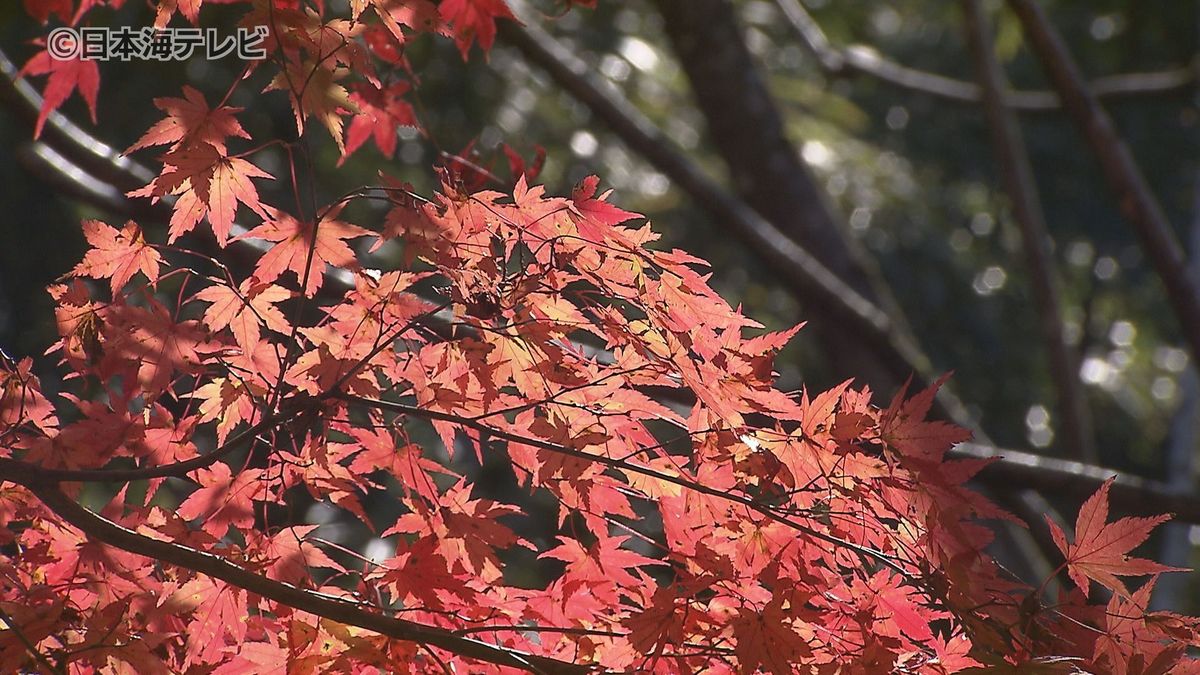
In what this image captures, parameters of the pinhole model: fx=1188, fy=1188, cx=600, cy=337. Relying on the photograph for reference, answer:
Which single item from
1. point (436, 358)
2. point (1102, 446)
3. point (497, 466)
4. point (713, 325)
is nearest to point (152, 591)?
point (436, 358)

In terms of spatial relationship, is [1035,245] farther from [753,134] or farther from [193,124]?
[193,124]

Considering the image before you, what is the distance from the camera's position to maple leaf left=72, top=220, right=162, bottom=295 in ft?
4.31

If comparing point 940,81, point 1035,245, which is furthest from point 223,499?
point 940,81

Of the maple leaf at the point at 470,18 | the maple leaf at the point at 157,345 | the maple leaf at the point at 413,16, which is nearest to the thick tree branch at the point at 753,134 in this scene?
the maple leaf at the point at 470,18

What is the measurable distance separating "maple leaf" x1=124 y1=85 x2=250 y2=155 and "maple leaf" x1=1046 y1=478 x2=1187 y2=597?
94cm

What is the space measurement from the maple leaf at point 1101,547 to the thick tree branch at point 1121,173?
2.20m

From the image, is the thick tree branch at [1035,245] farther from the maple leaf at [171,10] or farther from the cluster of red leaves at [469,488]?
the maple leaf at [171,10]

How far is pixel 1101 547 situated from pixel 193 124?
103cm

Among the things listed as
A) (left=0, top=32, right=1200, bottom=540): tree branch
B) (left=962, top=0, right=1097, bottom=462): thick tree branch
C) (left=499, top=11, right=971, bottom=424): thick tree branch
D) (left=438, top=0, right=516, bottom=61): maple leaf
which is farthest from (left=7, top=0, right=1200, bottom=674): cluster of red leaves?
(left=962, top=0, right=1097, bottom=462): thick tree branch

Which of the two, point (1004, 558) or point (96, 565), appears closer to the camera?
point (96, 565)

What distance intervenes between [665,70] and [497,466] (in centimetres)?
267

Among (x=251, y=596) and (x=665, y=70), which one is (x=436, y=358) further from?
(x=665, y=70)

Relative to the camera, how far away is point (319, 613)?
113 cm

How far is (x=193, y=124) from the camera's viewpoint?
1.28 metres
